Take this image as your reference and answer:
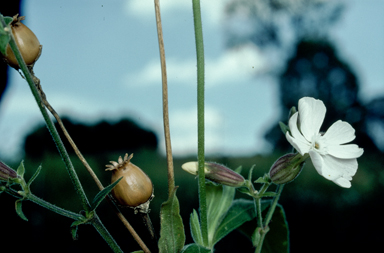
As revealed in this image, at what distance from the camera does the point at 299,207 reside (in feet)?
6.08

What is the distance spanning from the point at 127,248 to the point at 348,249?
3.35 feet

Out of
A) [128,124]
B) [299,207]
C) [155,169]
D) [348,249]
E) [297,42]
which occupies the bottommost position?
[348,249]

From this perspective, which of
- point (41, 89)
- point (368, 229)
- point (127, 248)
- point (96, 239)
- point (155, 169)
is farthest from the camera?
point (155, 169)

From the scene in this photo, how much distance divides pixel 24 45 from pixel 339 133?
26 cm

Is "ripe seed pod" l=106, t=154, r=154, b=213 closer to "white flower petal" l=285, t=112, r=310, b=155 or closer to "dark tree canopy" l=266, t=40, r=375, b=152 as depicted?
"white flower petal" l=285, t=112, r=310, b=155

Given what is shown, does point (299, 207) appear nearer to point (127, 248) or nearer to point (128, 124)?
point (127, 248)

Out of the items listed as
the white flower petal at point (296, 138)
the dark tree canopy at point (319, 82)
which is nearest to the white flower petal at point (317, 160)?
the white flower petal at point (296, 138)

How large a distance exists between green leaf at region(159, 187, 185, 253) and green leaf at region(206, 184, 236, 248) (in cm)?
7

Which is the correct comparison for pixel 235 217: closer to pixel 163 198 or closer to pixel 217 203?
pixel 217 203

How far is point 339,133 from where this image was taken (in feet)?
1.03

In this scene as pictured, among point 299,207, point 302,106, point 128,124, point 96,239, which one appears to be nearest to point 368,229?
point 299,207

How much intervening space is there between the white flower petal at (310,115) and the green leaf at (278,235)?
9 cm

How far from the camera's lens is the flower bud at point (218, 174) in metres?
0.29

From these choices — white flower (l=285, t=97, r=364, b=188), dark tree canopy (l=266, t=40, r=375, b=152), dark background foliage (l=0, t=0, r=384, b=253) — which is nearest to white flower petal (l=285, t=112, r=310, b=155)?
white flower (l=285, t=97, r=364, b=188)
